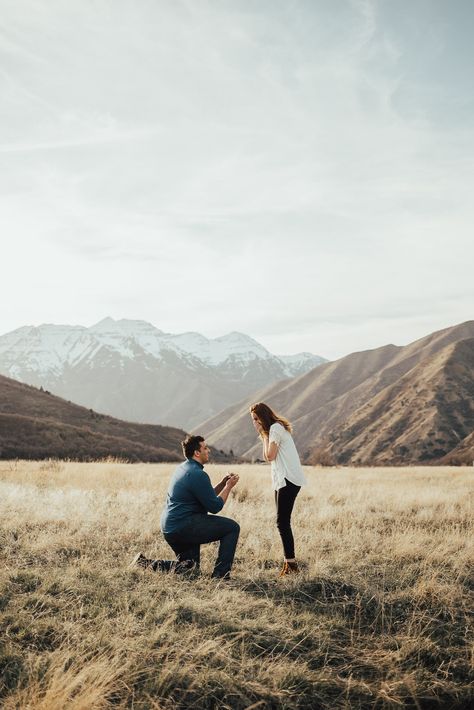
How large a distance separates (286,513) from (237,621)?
1.95 m

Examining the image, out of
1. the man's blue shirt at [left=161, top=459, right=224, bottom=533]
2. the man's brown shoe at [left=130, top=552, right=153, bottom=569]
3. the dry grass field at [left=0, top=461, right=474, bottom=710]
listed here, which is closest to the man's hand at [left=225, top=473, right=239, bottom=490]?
the man's blue shirt at [left=161, top=459, right=224, bottom=533]

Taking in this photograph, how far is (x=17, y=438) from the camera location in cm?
3709

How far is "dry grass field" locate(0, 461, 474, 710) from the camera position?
3.86m

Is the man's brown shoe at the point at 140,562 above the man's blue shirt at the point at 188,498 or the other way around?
the other way around

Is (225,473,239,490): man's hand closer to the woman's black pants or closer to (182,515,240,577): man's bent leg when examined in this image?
(182,515,240,577): man's bent leg

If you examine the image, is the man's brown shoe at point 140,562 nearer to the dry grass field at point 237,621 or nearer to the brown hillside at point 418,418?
the dry grass field at point 237,621

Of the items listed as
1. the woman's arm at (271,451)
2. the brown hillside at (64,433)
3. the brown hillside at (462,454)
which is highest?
the woman's arm at (271,451)

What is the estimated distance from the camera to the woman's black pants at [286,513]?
6520mm

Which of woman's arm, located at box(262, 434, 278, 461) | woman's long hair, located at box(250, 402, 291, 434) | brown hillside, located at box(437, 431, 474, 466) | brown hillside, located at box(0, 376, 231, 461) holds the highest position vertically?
woman's long hair, located at box(250, 402, 291, 434)

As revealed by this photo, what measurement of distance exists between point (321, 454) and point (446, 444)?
152ft

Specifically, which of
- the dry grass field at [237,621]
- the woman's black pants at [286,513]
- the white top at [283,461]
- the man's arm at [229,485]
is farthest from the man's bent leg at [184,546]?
the white top at [283,461]

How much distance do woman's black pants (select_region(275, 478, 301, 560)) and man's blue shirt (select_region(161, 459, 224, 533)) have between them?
83 centimetres

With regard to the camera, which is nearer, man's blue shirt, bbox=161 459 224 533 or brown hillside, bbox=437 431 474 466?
man's blue shirt, bbox=161 459 224 533

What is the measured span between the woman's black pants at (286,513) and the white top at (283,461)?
0.07 metres
